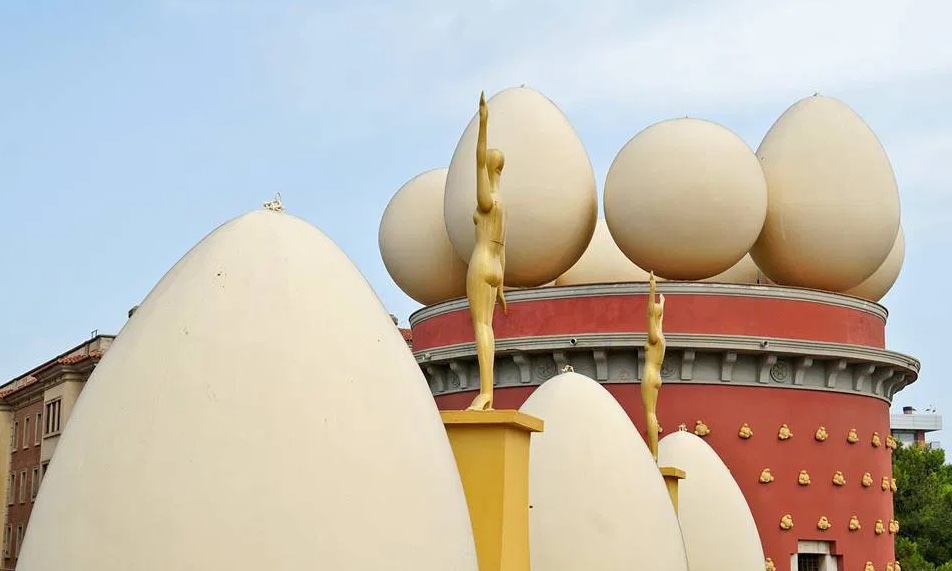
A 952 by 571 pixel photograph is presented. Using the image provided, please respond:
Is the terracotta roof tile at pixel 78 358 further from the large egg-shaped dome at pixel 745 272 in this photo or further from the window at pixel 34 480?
the large egg-shaped dome at pixel 745 272

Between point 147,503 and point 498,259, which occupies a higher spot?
point 498,259

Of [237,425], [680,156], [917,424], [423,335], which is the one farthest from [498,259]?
[917,424]

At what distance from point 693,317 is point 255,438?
1535 centimetres

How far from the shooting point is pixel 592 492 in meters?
11.3

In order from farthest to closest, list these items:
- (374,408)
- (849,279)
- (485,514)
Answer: (849,279)
(485,514)
(374,408)

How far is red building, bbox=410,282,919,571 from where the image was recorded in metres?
20.6

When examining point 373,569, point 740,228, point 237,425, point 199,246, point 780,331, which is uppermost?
point 740,228

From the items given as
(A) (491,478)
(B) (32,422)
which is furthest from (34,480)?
(A) (491,478)

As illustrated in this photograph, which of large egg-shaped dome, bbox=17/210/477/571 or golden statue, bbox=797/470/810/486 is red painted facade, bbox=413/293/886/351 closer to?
golden statue, bbox=797/470/810/486

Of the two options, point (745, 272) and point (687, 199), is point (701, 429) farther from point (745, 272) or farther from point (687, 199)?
point (745, 272)

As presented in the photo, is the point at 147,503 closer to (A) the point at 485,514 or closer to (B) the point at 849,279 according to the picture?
(A) the point at 485,514

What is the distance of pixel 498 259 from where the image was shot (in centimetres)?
925

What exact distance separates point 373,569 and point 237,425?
897 mm

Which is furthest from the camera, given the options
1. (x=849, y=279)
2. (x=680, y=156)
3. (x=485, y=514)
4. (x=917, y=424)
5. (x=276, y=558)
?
(x=917, y=424)
